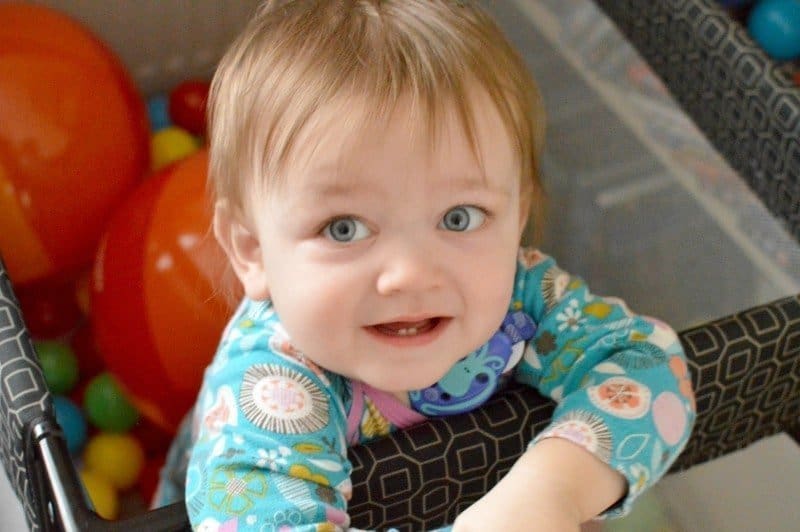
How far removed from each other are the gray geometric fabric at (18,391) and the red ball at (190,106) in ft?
1.92

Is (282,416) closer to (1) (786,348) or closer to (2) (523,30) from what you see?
(1) (786,348)

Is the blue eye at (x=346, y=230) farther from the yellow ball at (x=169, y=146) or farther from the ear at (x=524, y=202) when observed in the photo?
the yellow ball at (x=169, y=146)

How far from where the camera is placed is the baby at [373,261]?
666mm

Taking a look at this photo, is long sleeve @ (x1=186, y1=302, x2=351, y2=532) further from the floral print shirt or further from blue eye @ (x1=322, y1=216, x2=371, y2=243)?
blue eye @ (x1=322, y1=216, x2=371, y2=243)

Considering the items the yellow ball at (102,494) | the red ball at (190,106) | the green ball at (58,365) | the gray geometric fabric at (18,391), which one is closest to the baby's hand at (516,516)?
the gray geometric fabric at (18,391)

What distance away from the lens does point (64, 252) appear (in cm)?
117

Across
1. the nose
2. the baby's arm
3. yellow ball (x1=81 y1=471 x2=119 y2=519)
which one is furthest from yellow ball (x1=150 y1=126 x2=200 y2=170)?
the nose

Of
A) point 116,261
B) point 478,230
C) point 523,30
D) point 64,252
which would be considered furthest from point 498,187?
point 523,30

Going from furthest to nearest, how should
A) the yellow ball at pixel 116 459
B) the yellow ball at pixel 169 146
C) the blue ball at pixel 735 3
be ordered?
the blue ball at pixel 735 3
the yellow ball at pixel 169 146
the yellow ball at pixel 116 459

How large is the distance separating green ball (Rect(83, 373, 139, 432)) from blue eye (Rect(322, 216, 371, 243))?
586 mm

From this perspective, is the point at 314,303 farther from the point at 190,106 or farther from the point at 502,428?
the point at 190,106

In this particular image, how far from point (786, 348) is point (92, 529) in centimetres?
54

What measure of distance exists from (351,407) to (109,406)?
49cm

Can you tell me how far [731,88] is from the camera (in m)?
1.13
